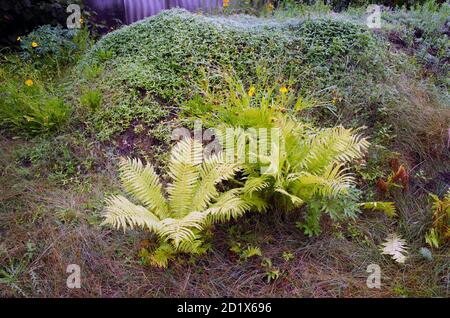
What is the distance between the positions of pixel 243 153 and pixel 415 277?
140cm

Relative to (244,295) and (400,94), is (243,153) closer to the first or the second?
(244,295)

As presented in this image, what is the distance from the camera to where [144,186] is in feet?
8.22

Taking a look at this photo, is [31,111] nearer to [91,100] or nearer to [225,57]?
[91,100]

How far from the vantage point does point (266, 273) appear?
231cm

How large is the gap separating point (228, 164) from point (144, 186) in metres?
0.62

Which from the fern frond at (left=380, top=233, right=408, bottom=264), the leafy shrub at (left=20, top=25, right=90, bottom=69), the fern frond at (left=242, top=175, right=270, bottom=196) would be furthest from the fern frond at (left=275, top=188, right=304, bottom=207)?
the leafy shrub at (left=20, top=25, right=90, bottom=69)

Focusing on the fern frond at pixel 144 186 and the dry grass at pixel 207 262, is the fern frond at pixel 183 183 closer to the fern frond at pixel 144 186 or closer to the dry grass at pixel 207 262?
the fern frond at pixel 144 186

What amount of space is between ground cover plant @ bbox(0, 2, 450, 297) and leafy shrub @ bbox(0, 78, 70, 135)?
16 mm

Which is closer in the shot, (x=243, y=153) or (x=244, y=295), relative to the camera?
(x=244, y=295)

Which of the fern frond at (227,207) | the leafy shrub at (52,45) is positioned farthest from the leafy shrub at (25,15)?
the fern frond at (227,207)

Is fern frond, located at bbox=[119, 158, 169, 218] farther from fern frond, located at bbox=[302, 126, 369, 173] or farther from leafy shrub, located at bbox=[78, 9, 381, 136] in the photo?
fern frond, located at bbox=[302, 126, 369, 173]

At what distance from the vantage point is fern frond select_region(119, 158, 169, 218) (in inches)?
98.1

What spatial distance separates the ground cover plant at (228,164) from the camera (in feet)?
7.61

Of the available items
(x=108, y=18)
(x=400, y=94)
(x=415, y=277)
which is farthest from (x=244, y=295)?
(x=108, y=18)
